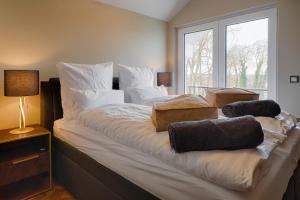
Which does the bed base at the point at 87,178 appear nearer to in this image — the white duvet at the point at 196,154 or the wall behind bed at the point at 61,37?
the white duvet at the point at 196,154

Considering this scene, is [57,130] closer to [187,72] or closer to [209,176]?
[209,176]

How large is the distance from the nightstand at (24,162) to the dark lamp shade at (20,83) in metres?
0.39

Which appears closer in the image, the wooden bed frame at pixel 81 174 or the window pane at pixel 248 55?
the wooden bed frame at pixel 81 174

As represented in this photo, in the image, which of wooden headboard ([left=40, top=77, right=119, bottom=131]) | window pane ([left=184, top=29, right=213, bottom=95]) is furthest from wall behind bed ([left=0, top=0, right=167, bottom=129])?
window pane ([left=184, top=29, right=213, bottom=95])

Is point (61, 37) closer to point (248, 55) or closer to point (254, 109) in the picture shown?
point (254, 109)

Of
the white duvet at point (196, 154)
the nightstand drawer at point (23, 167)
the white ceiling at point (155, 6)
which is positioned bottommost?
the nightstand drawer at point (23, 167)

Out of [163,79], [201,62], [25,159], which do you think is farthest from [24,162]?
[201,62]

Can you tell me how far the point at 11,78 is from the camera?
1775 millimetres

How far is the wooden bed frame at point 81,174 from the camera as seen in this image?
4.00 ft

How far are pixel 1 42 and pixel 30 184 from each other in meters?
1.46

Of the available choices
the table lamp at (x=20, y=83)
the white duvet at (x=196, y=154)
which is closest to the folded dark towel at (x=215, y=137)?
the white duvet at (x=196, y=154)

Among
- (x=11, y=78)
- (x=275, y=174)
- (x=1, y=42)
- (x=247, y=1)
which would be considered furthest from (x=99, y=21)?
(x=275, y=174)

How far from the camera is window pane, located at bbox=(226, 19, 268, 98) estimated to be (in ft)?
9.27

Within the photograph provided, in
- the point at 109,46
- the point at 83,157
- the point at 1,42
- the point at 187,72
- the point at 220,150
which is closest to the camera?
the point at 220,150
